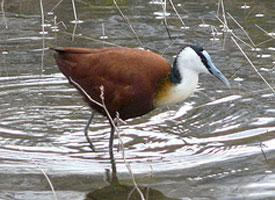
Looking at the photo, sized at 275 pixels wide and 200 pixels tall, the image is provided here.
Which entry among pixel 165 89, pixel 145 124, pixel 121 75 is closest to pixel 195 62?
pixel 165 89

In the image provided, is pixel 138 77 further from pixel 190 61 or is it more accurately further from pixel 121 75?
pixel 190 61

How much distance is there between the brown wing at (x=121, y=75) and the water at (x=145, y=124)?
338 mm

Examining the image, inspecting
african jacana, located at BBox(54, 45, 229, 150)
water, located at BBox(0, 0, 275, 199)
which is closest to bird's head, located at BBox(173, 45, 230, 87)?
african jacana, located at BBox(54, 45, 229, 150)

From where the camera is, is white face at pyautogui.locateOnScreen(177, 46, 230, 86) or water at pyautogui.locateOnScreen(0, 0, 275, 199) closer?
water at pyautogui.locateOnScreen(0, 0, 275, 199)

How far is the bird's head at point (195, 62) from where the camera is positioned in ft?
23.2

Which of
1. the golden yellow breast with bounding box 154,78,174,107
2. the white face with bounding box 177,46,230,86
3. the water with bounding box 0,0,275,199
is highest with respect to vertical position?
the white face with bounding box 177,46,230,86

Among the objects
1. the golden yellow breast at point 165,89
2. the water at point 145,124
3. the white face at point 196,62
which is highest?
the white face at point 196,62

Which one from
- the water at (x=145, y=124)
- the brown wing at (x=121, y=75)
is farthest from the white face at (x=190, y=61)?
the water at (x=145, y=124)

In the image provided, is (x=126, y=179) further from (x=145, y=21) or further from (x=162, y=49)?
(x=145, y=21)

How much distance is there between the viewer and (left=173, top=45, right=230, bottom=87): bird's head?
23.2 feet

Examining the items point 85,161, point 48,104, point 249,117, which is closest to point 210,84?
point 249,117

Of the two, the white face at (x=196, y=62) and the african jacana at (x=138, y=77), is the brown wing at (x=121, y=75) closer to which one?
the african jacana at (x=138, y=77)

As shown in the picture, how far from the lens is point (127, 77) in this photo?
7160 mm

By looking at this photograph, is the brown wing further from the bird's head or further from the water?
the water
